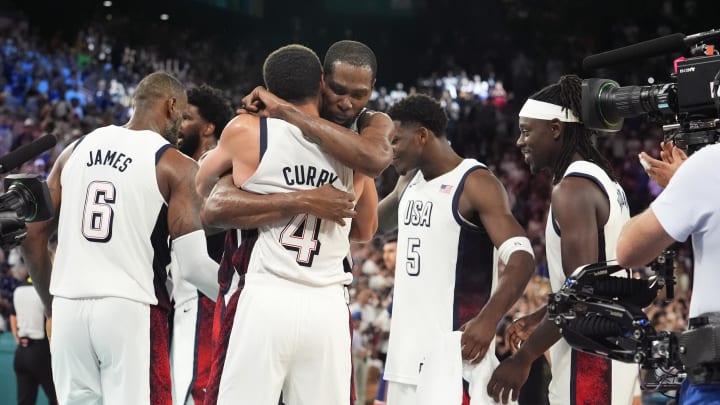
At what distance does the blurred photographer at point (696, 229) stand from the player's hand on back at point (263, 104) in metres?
1.42

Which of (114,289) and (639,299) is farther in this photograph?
(114,289)

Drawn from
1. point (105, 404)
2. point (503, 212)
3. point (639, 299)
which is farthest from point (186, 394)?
point (639, 299)

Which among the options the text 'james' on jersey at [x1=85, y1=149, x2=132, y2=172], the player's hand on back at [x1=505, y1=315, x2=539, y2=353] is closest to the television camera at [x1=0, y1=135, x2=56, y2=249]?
the text 'james' on jersey at [x1=85, y1=149, x2=132, y2=172]

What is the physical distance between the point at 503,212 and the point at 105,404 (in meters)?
2.03

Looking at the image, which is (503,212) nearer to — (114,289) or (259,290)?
(259,290)

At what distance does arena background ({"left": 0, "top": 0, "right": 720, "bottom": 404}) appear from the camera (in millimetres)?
19016

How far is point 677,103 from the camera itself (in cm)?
307

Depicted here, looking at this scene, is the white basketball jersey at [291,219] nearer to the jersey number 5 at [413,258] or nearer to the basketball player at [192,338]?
the jersey number 5 at [413,258]

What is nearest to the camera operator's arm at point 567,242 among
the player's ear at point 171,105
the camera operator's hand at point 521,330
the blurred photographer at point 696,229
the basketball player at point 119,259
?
the camera operator's hand at point 521,330

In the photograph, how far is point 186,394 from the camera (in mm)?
5105

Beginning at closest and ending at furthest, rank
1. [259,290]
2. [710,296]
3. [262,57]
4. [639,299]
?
[710,296] → [639,299] → [259,290] → [262,57]

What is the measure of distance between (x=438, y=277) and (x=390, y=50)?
2059cm

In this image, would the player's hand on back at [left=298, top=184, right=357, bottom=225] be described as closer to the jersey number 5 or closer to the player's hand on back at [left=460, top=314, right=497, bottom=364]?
the player's hand on back at [left=460, top=314, right=497, bottom=364]

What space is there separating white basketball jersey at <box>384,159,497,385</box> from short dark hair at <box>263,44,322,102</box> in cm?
118
